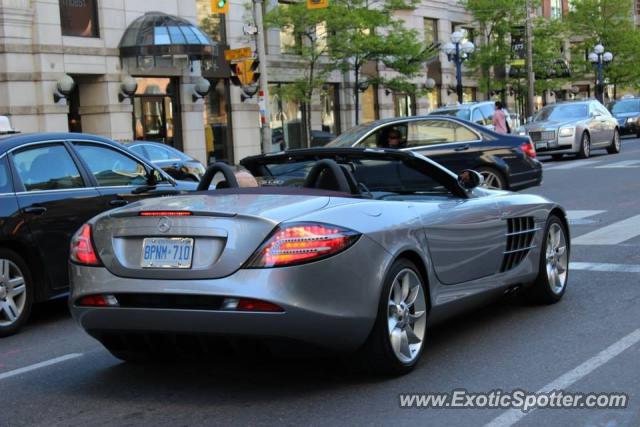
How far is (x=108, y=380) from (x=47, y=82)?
69.9 ft

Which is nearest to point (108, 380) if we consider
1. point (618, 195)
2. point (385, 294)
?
point (385, 294)

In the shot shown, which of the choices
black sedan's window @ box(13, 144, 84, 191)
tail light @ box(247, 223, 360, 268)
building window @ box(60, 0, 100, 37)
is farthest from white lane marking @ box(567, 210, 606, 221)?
building window @ box(60, 0, 100, 37)

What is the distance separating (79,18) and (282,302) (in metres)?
24.0

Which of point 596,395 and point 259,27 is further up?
point 259,27

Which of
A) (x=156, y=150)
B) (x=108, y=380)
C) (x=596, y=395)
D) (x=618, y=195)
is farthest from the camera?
(x=156, y=150)

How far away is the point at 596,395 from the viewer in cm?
509

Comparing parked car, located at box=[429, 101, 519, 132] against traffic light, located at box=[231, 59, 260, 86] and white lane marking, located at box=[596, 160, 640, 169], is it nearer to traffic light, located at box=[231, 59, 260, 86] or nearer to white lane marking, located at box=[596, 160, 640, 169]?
white lane marking, located at box=[596, 160, 640, 169]

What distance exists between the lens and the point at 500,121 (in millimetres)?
24281

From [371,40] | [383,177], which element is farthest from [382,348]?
[371,40]

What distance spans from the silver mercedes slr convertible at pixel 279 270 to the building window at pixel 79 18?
22.0 metres

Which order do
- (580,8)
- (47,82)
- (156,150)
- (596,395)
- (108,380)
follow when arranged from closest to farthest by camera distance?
1. (596,395)
2. (108,380)
3. (156,150)
4. (47,82)
5. (580,8)

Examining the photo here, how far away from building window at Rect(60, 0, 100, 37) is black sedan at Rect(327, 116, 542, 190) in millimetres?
13829

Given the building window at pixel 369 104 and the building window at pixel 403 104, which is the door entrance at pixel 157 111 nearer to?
the building window at pixel 369 104

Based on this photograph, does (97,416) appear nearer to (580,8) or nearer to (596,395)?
(596,395)
